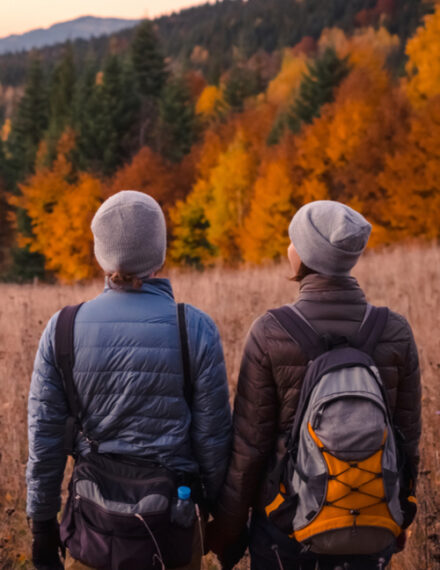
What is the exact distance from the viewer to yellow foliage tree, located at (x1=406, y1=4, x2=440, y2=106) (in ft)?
74.0

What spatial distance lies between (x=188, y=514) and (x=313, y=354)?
68cm

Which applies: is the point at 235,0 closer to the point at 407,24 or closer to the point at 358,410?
the point at 407,24

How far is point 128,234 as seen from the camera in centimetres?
206

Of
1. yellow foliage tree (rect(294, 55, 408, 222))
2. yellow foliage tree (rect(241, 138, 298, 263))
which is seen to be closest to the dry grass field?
yellow foliage tree (rect(294, 55, 408, 222))

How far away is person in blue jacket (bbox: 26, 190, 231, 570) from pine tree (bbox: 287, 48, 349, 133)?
92.6 ft

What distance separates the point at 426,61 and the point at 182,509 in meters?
24.3

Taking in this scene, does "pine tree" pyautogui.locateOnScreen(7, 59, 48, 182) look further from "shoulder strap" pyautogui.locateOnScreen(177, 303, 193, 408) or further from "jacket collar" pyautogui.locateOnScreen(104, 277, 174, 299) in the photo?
"shoulder strap" pyautogui.locateOnScreen(177, 303, 193, 408)

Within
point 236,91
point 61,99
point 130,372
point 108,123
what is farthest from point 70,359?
point 61,99

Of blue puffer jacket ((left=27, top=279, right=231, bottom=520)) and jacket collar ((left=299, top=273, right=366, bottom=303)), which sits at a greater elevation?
jacket collar ((left=299, top=273, right=366, bottom=303))

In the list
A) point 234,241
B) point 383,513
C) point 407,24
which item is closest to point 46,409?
point 383,513

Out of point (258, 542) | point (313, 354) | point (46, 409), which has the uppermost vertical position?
point (313, 354)

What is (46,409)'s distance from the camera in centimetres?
210

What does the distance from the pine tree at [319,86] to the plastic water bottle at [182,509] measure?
93.7 feet

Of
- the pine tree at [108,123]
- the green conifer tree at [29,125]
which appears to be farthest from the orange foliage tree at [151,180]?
the green conifer tree at [29,125]
